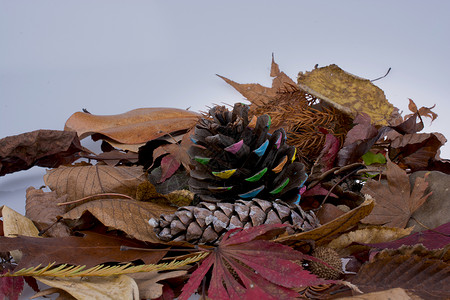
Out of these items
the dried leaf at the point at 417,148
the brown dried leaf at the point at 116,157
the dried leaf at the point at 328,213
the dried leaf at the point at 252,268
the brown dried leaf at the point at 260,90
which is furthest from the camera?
the brown dried leaf at the point at 260,90

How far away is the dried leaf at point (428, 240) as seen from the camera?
2.27 ft

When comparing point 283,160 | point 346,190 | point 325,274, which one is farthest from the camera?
point 346,190

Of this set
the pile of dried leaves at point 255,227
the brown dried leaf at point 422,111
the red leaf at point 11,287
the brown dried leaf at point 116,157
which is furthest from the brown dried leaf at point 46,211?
the brown dried leaf at point 422,111

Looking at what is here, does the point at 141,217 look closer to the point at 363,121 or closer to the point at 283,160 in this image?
the point at 283,160

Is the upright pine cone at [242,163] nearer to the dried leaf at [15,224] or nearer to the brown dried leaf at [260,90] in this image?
the dried leaf at [15,224]

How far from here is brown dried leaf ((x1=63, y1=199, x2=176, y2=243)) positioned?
0.70m

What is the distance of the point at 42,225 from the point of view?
2.52 feet

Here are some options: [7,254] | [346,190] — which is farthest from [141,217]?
[346,190]

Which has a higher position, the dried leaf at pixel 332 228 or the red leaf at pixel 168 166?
the red leaf at pixel 168 166

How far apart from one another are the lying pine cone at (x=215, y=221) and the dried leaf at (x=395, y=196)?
0.15m

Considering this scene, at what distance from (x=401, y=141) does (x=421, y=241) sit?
0.82 feet

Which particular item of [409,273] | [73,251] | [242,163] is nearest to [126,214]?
[73,251]

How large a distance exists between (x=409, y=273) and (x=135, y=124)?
0.69m

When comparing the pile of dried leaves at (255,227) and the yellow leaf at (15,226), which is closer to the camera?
the pile of dried leaves at (255,227)
